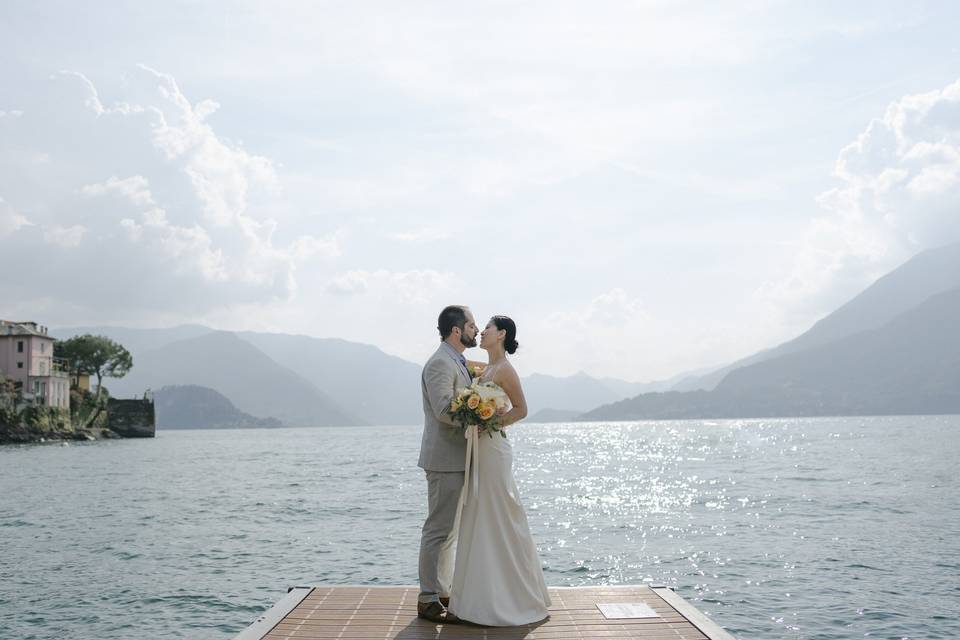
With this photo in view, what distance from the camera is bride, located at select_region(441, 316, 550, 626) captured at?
30.3 feet

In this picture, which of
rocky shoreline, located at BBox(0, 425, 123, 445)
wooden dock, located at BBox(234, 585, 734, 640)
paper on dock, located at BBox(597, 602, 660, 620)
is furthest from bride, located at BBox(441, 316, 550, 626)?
rocky shoreline, located at BBox(0, 425, 123, 445)

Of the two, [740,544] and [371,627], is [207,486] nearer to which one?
[740,544]

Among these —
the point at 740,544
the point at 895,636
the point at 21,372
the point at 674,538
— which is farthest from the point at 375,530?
the point at 21,372

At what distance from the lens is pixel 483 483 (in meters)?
9.49

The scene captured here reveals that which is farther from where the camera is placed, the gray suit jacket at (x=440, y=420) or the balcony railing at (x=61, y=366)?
the balcony railing at (x=61, y=366)

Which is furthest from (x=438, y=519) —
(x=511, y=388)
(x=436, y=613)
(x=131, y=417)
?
(x=131, y=417)

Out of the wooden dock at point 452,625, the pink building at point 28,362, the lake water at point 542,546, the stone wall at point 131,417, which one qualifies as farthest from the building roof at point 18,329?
the wooden dock at point 452,625

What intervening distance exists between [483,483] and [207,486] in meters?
38.8

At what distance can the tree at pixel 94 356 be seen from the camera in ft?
430

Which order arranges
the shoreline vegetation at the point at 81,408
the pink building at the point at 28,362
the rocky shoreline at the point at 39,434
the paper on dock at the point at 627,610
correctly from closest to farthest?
the paper on dock at the point at 627,610 → the rocky shoreline at the point at 39,434 → the shoreline vegetation at the point at 81,408 → the pink building at the point at 28,362

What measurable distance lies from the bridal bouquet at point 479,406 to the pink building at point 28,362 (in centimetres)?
11408

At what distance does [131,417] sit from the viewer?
461 feet

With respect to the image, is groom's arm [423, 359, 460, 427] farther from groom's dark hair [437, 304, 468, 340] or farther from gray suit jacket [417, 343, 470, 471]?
groom's dark hair [437, 304, 468, 340]

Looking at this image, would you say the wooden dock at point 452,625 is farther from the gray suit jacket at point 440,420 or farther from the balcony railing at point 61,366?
the balcony railing at point 61,366
